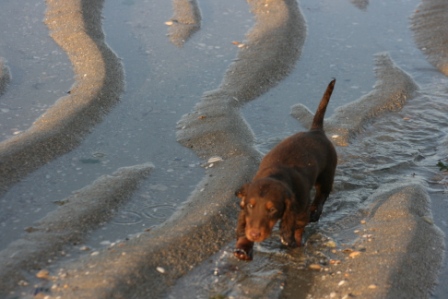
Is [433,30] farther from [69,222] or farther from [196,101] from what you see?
[69,222]

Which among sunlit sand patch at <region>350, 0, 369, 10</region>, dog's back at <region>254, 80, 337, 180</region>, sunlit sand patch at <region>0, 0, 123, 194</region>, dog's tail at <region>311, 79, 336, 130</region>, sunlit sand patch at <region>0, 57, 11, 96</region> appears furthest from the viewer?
sunlit sand patch at <region>350, 0, 369, 10</region>

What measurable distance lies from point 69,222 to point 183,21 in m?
5.48

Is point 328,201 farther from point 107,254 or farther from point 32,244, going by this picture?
point 32,244

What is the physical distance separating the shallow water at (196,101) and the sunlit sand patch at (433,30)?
0.52ft

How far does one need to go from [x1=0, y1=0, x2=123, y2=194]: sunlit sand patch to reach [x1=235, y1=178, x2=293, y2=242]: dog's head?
2.46 metres

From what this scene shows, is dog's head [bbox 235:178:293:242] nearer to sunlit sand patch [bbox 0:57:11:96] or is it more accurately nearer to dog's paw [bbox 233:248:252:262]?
dog's paw [bbox 233:248:252:262]

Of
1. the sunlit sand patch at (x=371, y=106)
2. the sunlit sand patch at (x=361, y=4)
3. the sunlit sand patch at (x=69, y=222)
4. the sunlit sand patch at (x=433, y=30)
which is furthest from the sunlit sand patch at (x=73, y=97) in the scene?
the sunlit sand patch at (x=433, y=30)

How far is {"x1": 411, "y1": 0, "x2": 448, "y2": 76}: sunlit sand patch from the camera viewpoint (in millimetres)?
10461

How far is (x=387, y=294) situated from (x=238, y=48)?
5461 millimetres

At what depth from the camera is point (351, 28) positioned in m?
11.3

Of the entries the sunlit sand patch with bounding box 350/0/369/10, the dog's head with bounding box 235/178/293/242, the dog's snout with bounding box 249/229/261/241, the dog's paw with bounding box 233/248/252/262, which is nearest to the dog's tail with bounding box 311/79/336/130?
the dog's head with bounding box 235/178/293/242

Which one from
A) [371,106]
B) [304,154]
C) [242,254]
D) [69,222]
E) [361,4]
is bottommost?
[371,106]

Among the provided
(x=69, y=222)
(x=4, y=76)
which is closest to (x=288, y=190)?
(x=69, y=222)

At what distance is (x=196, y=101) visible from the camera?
8.52 meters
